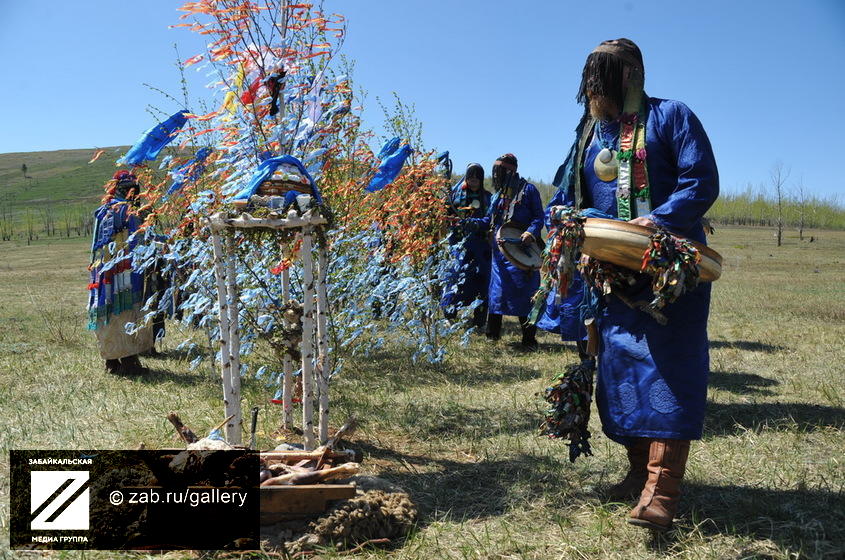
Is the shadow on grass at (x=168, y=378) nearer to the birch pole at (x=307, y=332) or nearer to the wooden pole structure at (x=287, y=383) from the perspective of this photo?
the wooden pole structure at (x=287, y=383)

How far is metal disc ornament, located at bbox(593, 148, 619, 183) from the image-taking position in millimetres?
3047

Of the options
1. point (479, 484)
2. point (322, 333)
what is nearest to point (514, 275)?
point (479, 484)

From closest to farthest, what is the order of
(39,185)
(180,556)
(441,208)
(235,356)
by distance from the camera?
(180,556)
(235,356)
(441,208)
(39,185)

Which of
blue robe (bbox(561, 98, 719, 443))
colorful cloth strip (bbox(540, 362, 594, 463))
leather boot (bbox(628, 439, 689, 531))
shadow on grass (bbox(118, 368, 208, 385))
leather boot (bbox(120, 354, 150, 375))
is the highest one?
blue robe (bbox(561, 98, 719, 443))

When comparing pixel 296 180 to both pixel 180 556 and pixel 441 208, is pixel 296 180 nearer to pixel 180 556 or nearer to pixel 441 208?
pixel 180 556

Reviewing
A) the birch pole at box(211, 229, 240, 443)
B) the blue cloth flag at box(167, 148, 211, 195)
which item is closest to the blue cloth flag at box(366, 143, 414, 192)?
the blue cloth flag at box(167, 148, 211, 195)

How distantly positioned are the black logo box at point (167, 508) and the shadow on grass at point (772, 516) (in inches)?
65.9

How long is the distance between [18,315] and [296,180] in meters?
9.48

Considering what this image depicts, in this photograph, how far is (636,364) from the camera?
285cm

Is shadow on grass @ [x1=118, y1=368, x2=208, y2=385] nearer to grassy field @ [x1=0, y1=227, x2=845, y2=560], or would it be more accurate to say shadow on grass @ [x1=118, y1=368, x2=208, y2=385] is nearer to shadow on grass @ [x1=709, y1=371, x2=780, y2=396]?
grassy field @ [x1=0, y1=227, x2=845, y2=560]

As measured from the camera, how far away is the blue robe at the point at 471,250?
27.3ft

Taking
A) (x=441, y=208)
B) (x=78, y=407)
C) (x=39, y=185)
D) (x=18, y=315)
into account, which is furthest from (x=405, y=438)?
(x=39, y=185)

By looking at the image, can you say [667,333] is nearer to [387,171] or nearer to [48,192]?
[387,171]

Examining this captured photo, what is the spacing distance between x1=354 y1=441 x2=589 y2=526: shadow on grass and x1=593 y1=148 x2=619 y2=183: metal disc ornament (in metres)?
1.51
